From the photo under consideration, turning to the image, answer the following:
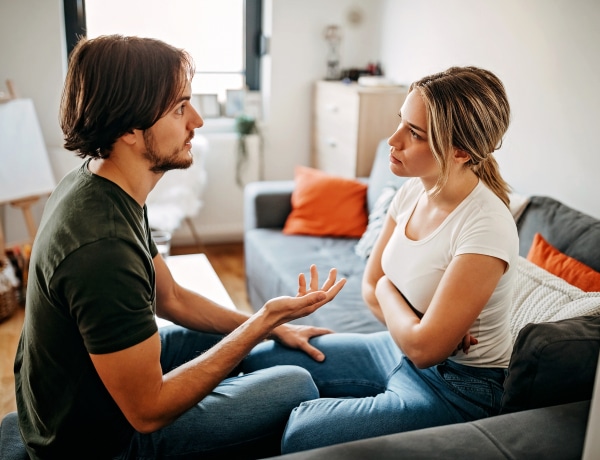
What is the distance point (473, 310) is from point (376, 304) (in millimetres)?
410

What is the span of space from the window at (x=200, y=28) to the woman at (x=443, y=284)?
238 centimetres

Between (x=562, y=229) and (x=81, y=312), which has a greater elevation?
(x=81, y=312)

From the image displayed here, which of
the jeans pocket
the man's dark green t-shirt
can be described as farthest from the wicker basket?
the jeans pocket

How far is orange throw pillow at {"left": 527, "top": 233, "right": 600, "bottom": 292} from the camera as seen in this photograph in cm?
175

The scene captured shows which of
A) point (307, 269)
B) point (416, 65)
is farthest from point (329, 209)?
point (416, 65)

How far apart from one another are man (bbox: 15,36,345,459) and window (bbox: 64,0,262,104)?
2396 millimetres

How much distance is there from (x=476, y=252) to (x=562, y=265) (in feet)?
2.21

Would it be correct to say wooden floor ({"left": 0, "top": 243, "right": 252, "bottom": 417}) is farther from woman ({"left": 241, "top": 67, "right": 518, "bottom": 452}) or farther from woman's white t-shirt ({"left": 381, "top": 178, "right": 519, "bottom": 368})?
woman's white t-shirt ({"left": 381, "top": 178, "right": 519, "bottom": 368})

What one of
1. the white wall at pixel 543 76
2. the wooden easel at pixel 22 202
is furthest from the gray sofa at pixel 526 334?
the wooden easel at pixel 22 202

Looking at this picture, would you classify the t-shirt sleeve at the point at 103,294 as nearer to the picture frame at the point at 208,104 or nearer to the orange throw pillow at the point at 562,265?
the orange throw pillow at the point at 562,265

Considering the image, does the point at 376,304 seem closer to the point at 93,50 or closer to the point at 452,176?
the point at 452,176

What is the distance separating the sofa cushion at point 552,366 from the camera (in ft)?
3.65

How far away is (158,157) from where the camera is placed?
1275 millimetres

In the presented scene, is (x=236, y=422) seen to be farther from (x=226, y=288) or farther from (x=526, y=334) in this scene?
(x=226, y=288)
